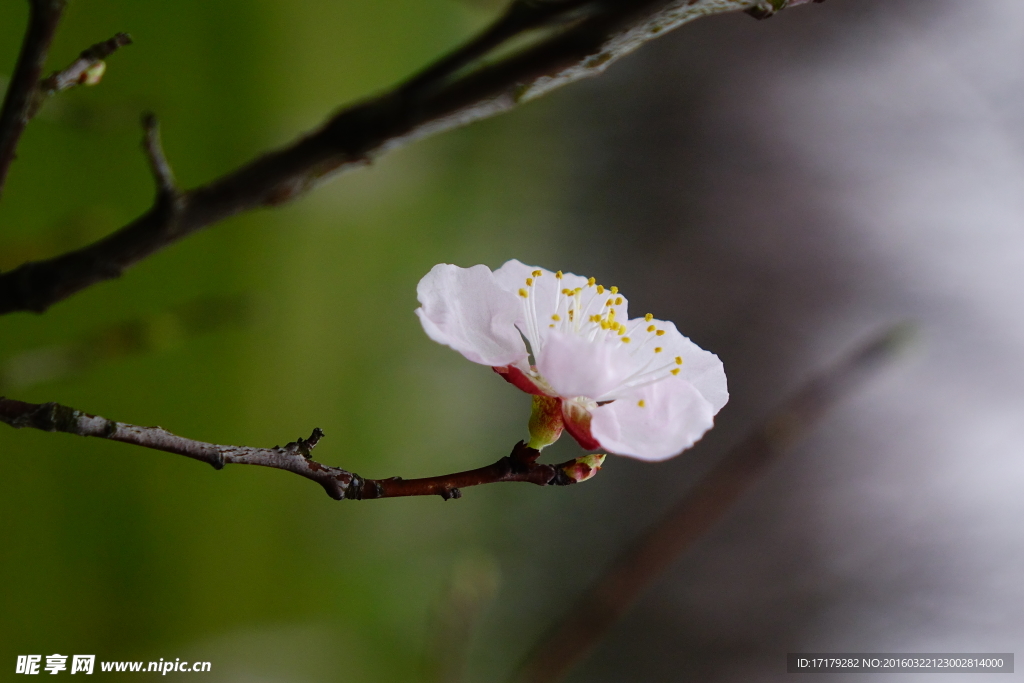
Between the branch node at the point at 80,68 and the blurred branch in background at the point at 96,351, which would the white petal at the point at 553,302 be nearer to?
the branch node at the point at 80,68

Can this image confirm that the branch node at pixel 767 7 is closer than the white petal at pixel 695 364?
Yes

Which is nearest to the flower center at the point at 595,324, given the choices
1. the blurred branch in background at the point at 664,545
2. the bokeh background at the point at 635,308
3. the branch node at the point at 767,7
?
the branch node at the point at 767,7

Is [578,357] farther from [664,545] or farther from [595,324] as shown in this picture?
[664,545]

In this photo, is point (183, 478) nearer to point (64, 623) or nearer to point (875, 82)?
point (64, 623)

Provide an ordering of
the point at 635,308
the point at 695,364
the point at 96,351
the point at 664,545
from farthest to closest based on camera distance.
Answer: the point at 635,308 → the point at 664,545 → the point at 96,351 → the point at 695,364

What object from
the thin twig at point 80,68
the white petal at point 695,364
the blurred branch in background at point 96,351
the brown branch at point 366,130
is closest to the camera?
the brown branch at point 366,130

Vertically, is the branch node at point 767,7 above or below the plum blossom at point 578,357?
above

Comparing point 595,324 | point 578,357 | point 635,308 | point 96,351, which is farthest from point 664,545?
point 635,308
